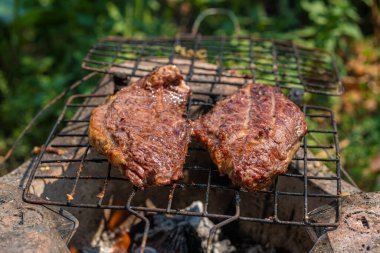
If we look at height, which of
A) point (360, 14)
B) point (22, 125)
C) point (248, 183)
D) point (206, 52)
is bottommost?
A: point (22, 125)

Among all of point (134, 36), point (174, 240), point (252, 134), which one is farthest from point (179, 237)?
point (134, 36)

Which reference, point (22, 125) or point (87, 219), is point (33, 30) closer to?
point (22, 125)

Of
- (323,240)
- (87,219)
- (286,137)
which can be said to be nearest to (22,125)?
(87,219)

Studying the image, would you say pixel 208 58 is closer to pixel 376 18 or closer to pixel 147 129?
pixel 147 129

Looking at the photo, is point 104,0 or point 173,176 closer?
point 173,176

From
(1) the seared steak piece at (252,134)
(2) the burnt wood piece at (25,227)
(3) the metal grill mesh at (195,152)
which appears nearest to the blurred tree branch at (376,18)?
(3) the metal grill mesh at (195,152)

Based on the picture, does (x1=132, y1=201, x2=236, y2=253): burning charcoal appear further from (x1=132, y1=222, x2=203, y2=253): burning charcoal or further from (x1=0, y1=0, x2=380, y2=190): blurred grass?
(x1=0, y1=0, x2=380, y2=190): blurred grass
